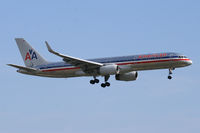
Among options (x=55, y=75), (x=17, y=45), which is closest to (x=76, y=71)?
(x=55, y=75)

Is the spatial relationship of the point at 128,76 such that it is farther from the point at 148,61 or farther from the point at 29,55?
the point at 29,55

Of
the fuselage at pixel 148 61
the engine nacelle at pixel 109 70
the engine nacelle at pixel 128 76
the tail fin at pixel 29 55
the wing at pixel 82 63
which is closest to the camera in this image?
the fuselage at pixel 148 61

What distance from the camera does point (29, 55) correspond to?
80.5 m

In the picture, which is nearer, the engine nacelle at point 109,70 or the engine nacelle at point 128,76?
the engine nacelle at point 109,70

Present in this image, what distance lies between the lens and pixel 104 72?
7181 centimetres

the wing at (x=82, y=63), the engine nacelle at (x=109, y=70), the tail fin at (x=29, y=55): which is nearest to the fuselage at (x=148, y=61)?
the engine nacelle at (x=109, y=70)

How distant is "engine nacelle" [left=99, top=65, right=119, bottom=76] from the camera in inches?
2803

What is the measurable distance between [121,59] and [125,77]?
6.40m

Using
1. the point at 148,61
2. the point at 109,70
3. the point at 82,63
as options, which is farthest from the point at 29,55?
the point at 148,61

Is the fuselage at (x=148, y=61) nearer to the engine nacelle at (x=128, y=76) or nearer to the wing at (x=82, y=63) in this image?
the wing at (x=82, y=63)

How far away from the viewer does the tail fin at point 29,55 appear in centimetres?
7888

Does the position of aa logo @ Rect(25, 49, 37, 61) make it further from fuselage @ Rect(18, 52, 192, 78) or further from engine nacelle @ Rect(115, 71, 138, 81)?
engine nacelle @ Rect(115, 71, 138, 81)

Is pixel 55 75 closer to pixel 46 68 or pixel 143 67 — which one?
pixel 46 68

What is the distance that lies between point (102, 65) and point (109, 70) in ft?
6.22
